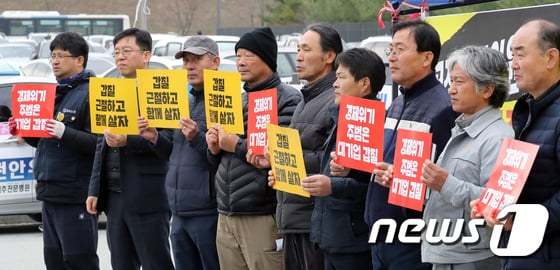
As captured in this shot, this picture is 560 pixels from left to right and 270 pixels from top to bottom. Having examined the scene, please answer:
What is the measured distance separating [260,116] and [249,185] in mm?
478

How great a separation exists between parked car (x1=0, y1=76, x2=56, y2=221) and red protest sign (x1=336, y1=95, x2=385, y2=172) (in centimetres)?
599

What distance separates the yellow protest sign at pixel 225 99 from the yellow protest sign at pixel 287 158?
56cm

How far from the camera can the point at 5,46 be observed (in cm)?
3766

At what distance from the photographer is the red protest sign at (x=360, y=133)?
4.67 metres

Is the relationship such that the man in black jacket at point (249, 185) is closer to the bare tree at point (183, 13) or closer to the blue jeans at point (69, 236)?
the blue jeans at point (69, 236)

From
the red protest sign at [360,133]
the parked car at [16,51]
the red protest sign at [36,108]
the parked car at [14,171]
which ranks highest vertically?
the red protest sign at [360,133]

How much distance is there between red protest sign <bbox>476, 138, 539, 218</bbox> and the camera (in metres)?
3.78

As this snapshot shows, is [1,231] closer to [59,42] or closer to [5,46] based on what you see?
[59,42]

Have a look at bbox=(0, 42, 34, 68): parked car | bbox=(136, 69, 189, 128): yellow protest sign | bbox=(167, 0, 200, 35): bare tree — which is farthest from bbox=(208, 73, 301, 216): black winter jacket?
bbox=(167, 0, 200, 35): bare tree

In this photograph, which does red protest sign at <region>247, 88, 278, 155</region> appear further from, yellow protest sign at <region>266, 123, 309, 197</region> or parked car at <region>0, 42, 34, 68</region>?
parked car at <region>0, 42, 34, 68</region>

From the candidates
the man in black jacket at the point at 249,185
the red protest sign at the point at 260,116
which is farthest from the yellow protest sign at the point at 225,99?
the red protest sign at the point at 260,116

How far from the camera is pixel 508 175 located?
151 inches

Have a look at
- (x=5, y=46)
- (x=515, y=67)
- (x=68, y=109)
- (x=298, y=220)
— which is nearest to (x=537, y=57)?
(x=515, y=67)

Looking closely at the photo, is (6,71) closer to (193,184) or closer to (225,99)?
(193,184)
